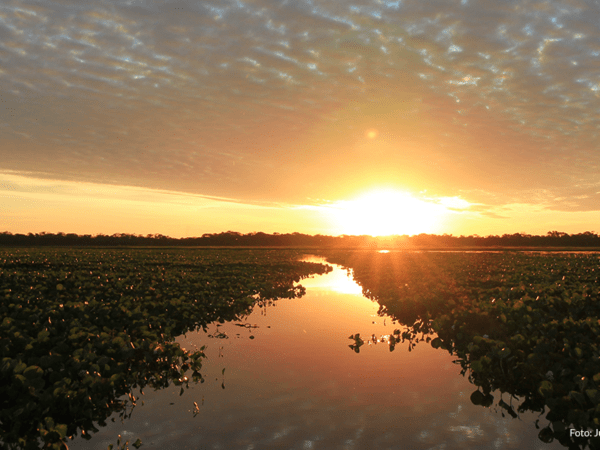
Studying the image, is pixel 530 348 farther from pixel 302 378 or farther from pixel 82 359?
pixel 82 359

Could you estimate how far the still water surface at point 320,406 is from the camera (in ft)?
19.6

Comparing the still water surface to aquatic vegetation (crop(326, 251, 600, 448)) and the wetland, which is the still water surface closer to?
the wetland

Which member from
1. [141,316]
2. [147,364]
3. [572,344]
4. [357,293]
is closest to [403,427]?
[572,344]

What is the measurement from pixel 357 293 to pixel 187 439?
18555mm

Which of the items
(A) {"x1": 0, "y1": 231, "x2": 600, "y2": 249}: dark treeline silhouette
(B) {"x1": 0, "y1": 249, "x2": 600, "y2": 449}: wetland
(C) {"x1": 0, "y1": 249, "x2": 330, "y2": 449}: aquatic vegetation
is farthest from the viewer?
(A) {"x1": 0, "y1": 231, "x2": 600, "y2": 249}: dark treeline silhouette

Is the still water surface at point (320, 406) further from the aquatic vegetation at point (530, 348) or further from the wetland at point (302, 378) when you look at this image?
the aquatic vegetation at point (530, 348)

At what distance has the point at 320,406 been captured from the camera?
7145 millimetres

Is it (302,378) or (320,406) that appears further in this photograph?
(302,378)

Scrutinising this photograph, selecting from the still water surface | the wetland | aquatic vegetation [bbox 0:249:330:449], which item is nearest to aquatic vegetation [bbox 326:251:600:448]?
the wetland

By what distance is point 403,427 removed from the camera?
6.40m

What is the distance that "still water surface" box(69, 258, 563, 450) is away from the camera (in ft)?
19.6

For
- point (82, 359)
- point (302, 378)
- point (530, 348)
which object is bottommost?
point (302, 378)

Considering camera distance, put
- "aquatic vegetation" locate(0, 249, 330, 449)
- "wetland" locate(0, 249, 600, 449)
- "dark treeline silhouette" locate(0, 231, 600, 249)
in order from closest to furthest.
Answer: "aquatic vegetation" locate(0, 249, 330, 449) → "wetland" locate(0, 249, 600, 449) → "dark treeline silhouette" locate(0, 231, 600, 249)

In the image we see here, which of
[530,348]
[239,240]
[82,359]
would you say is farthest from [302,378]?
[239,240]
